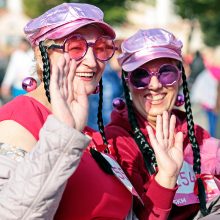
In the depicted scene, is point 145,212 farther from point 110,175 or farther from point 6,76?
point 6,76

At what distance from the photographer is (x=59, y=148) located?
86.2 inches

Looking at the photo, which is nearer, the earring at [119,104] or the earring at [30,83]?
the earring at [30,83]

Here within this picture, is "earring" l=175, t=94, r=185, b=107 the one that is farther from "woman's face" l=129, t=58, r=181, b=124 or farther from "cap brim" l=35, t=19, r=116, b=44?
"cap brim" l=35, t=19, r=116, b=44

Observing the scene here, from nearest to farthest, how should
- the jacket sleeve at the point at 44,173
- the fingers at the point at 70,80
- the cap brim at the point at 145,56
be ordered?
the jacket sleeve at the point at 44,173 → the fingers at the point at 70,80 → the cap brim at the point at 145,56

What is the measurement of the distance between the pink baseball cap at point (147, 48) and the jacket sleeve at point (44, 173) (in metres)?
1.22

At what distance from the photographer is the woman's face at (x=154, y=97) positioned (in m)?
3.41

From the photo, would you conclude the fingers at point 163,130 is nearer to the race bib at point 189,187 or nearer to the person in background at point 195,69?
the race bib at point 189,187

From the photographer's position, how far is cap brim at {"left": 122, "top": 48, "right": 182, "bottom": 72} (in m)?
3.35

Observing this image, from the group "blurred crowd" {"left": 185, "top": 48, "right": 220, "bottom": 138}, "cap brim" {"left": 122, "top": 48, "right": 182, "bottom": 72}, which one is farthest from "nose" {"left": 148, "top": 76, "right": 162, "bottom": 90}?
"blurred crowd" {"left": 185, "top": 48, "right": 220, "bottom": 138}

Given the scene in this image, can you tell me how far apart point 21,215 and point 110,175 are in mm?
514

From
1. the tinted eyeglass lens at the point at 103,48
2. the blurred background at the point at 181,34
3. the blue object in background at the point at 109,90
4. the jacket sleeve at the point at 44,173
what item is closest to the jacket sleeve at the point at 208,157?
the tinted eyeglass lens at the point at 103,48

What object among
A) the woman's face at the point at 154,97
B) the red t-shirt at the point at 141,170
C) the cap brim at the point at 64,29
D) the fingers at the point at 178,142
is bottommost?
the red t-shirt at the point at 141,170

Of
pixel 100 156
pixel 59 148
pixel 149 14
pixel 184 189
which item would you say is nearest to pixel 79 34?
pixel 100 156

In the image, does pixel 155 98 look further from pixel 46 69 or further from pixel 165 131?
pixel 46 69
